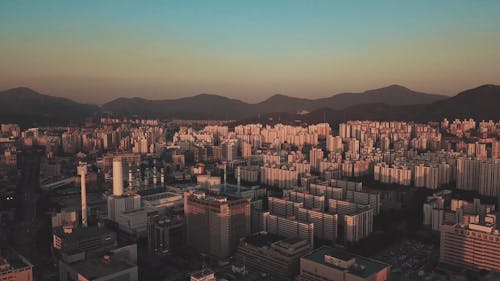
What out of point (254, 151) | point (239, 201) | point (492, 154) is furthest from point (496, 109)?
point (239, 201)

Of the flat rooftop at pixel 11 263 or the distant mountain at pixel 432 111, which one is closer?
the flat rooftop at pixel 11 263

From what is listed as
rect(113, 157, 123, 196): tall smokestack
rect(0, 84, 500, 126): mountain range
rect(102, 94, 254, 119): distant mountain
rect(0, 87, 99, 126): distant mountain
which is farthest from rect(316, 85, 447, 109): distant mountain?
rect(113, 157, 123, 196): tall smokestack

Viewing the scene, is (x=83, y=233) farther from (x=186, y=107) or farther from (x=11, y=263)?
(x=186, y=107)

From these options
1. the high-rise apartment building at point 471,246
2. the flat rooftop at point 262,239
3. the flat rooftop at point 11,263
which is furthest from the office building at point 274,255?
the flat rooftop at point 11,263

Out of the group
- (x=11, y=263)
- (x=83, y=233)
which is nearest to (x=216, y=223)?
(x=83, y=233)

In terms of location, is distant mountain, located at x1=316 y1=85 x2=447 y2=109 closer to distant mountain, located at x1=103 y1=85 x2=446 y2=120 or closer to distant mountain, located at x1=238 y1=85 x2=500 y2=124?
distant mountain, located at x1=103 y1=85 x2=446 y2=120

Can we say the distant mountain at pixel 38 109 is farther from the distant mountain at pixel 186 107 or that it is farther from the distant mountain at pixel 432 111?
the distant mountain at pixel 432 111

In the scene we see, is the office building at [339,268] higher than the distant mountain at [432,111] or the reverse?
the reverse

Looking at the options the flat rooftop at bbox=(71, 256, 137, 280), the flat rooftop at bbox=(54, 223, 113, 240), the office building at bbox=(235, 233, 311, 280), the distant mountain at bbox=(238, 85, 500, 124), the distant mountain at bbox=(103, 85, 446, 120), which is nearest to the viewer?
the flat rooftop at bbox=(71, 256, 137, 280)
